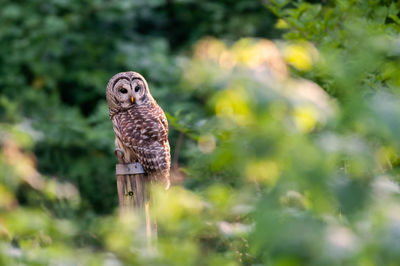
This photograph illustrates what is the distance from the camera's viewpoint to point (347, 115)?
86cm

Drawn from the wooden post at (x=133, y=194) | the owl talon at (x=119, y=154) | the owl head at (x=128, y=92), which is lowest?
the wooden post at (x=133, y=194)

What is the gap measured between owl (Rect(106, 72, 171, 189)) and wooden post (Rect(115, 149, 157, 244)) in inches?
4.8

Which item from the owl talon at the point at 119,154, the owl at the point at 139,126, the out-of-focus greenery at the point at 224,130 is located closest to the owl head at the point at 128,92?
the owl at the point at 139,126

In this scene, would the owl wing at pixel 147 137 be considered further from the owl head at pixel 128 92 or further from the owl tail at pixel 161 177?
the owl head at pixel 128 92

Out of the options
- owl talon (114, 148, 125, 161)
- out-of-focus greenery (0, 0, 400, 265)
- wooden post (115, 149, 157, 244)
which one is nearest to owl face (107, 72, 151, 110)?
out-of-focus greenery (0, 0, 400, 265)

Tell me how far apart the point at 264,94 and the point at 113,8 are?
6.11 m

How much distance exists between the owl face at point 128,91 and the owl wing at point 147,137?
0.14 m

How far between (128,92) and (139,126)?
34 centimetres

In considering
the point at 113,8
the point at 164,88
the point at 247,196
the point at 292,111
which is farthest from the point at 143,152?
the point at 113,8

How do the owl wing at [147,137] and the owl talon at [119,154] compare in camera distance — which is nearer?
the owl talon at [119,154]

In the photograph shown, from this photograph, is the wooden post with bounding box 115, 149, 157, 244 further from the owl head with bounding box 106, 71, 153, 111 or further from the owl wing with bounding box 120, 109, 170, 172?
the owl head with bounding box 106, 71, 153, 111

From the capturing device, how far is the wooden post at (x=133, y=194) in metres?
2.36

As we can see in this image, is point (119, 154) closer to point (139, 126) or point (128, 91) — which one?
point (139, 126)

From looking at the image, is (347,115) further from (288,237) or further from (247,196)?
(247,196)
